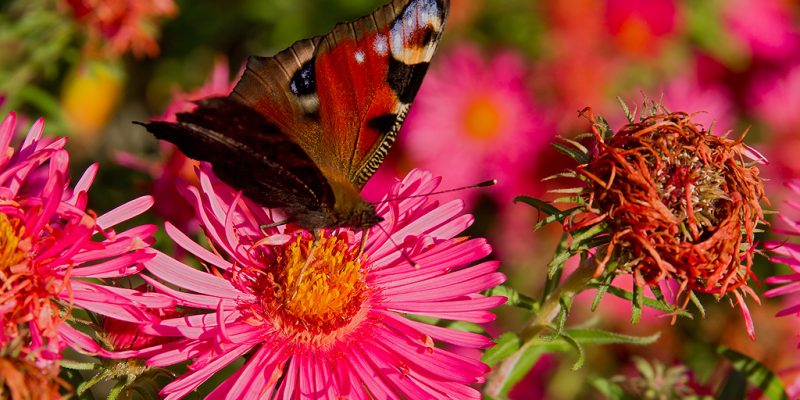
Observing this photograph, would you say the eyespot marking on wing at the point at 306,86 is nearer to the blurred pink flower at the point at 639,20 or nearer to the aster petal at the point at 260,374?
the aster petal at the point at 260,374

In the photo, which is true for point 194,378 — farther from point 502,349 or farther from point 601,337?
point 601,337

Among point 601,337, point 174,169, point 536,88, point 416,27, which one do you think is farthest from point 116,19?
point 536,88

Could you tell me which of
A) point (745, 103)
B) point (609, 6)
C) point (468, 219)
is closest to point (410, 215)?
point (468, 219)

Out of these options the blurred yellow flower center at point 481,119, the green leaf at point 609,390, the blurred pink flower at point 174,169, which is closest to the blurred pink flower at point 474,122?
the blurred yellow flower center at point 481,119

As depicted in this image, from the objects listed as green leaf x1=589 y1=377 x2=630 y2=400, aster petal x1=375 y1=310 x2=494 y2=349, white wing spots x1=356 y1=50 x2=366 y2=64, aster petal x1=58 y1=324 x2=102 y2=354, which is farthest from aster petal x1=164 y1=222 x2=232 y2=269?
green leaf x1=589 y1=377 x2=630 y2=400

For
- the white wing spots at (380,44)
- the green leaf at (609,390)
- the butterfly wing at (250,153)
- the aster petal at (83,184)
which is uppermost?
the white wing spots at (380,44)

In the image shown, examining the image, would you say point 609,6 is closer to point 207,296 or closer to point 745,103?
point 745,103
